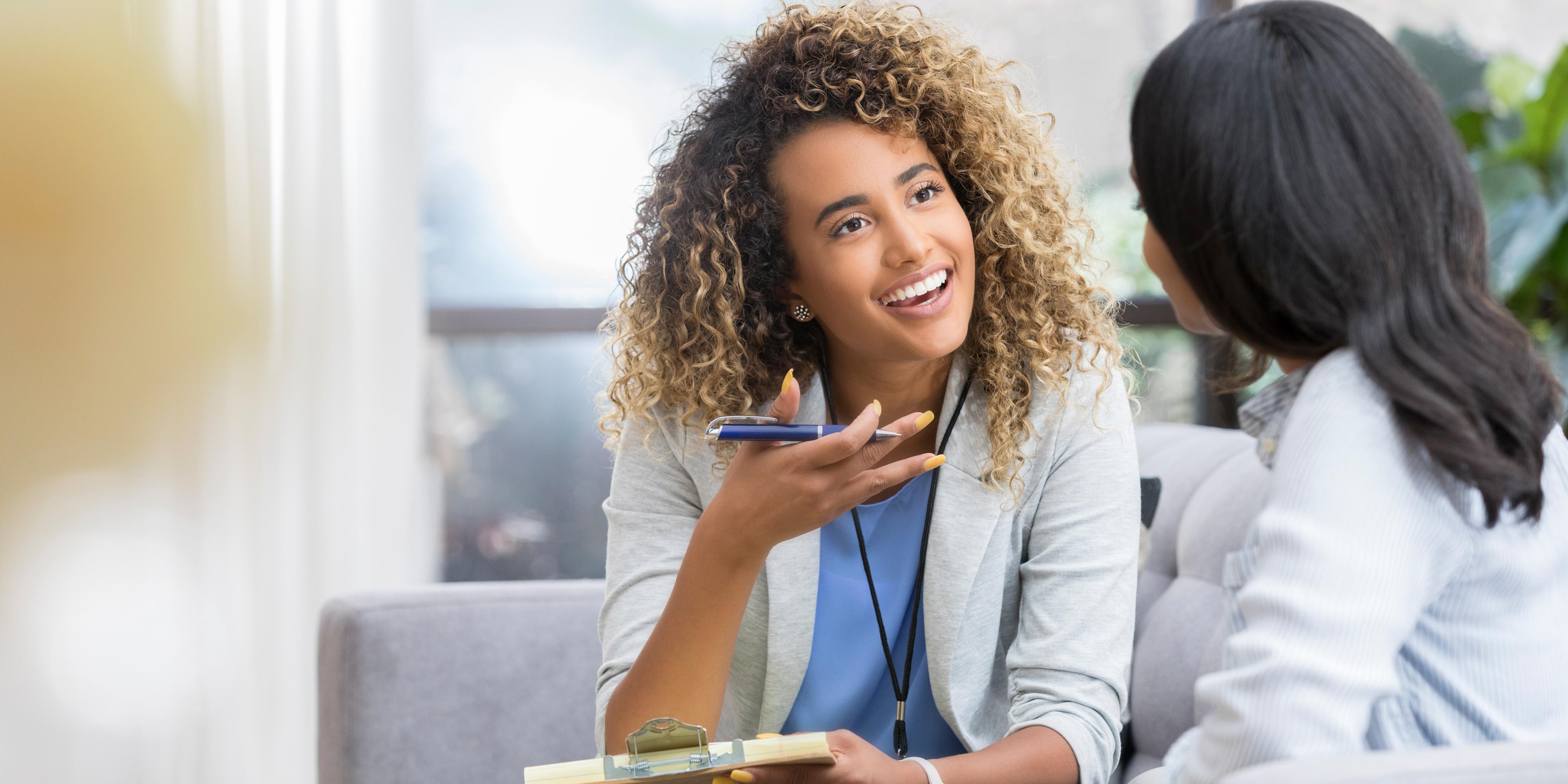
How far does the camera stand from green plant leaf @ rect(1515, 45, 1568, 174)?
2.55 meters

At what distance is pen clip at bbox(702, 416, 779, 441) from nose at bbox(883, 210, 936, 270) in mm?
228

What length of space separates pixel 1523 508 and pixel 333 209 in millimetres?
2178

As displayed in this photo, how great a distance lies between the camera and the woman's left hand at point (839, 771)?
906mm

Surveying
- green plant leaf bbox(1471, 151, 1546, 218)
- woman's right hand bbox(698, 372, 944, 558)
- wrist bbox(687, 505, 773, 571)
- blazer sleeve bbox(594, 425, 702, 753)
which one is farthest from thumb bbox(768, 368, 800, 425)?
green plant leaf bbox(1471, 151, 1546, 218)

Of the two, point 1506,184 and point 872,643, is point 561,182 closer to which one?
point 872,643

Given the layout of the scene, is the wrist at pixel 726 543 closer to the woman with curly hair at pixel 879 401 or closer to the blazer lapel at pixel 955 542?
the woman with curly hair at pixel 879 401

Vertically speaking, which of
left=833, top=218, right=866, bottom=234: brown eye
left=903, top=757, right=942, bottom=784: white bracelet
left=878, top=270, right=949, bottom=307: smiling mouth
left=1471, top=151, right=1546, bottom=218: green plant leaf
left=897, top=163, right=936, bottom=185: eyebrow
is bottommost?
left=903, top=757, right=942, bottom=784: white bracelet

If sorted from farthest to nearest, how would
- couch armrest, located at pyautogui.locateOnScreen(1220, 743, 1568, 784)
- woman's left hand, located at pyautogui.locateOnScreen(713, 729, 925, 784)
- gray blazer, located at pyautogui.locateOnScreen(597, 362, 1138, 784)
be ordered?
gray blazer, located at pyautogui.locateOnScreen(597, 362, 1138, 784) < woman's left hand, located at pyautogui.locateOnScreen(713, 729, 925, 784) < couch armrest, located at pyautogui.locateOnScreen(1220, 743, 1568, 784)

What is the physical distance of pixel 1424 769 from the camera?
60 cm

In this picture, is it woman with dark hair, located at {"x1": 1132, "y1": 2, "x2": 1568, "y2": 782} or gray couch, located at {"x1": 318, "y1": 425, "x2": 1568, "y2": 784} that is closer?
woman with dark hair, located at {"x1": 1132, "y1": 2, "x2": 1568, "y2": 782}

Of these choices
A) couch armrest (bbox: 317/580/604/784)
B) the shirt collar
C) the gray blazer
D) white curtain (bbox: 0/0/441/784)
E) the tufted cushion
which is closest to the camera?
the shirt collar

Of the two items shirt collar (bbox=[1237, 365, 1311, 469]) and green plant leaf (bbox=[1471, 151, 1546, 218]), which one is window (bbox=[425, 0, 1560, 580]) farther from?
shirt collar (bbox=[1237, 365, 1311, 469])

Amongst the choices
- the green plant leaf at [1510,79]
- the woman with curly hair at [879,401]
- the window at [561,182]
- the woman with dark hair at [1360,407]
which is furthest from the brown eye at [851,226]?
the green plant leaf at [1510,79]

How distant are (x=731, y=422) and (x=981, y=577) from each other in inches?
13.8
